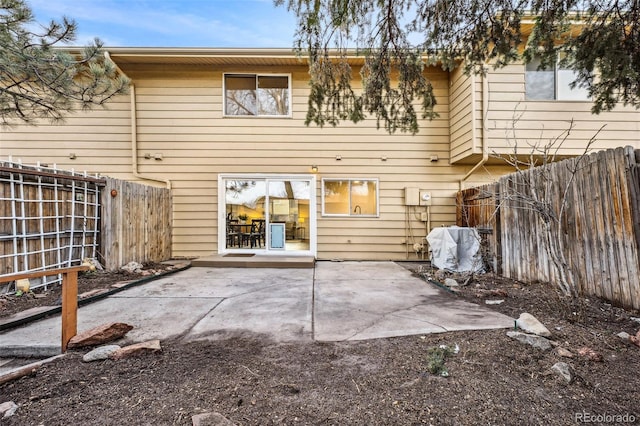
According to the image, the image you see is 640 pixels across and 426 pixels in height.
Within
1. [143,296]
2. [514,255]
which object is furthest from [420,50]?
[143,296]

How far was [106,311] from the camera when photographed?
9.45 feet

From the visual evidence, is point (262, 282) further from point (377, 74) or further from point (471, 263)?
point (471, 263)

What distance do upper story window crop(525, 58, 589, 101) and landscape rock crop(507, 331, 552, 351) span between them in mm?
5434

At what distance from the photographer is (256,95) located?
21.6 ft

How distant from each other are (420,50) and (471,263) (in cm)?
364

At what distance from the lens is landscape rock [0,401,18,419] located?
4.35 feet

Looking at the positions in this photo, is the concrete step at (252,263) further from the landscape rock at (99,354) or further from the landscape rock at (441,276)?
the landscape rock at (99,354)

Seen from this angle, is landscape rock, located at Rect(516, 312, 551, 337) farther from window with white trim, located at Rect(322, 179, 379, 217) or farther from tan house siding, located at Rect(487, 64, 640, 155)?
window with white trim, located at Rect(322, 179, 379, 217)

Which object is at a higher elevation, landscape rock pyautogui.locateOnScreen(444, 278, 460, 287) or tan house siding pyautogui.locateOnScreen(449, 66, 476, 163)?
tan house siding pyautogui.locateOnScreen(449, 66, 476, 163)

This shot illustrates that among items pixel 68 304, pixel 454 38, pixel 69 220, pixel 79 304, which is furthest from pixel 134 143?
pixel 454 38

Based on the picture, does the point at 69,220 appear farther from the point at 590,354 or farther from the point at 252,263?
the point at 590,354

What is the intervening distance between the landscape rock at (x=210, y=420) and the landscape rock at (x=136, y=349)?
0.88 metres

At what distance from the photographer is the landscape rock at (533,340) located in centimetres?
187

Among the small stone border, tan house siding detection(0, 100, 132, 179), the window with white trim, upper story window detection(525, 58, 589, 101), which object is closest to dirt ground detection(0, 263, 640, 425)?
the small stone border
